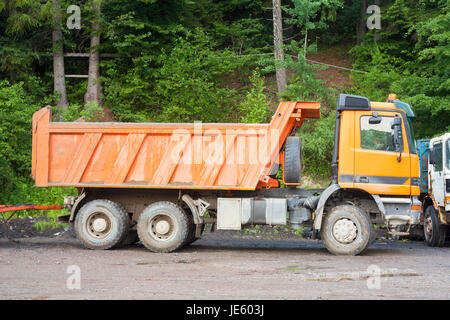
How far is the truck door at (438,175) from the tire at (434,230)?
18.2 inches

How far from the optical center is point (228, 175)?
12.3m

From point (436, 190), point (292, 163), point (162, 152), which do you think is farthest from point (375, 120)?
point (162, 152)

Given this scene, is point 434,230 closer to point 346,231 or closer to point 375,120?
point 346,231

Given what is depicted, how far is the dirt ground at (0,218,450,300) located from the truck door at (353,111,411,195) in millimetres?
1408

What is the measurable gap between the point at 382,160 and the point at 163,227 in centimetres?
456

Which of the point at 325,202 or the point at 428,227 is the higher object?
the point at 325,202

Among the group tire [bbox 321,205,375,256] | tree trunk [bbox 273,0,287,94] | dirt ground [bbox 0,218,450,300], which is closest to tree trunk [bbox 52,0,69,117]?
tree trunk [bbox 273,0,287,94]

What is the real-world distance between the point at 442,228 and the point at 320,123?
10.3m

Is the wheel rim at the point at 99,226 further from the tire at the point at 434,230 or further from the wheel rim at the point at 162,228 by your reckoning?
the tire at the point at 434,230

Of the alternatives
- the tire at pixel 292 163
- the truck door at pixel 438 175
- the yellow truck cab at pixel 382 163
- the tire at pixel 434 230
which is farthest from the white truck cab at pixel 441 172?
the tire at pixel 292 163

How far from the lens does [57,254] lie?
475 inches

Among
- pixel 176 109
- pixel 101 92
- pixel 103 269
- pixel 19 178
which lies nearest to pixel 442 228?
pixel 103 269

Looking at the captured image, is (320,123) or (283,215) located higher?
(320,123)

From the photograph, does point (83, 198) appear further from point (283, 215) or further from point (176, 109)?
point (176, 109)
